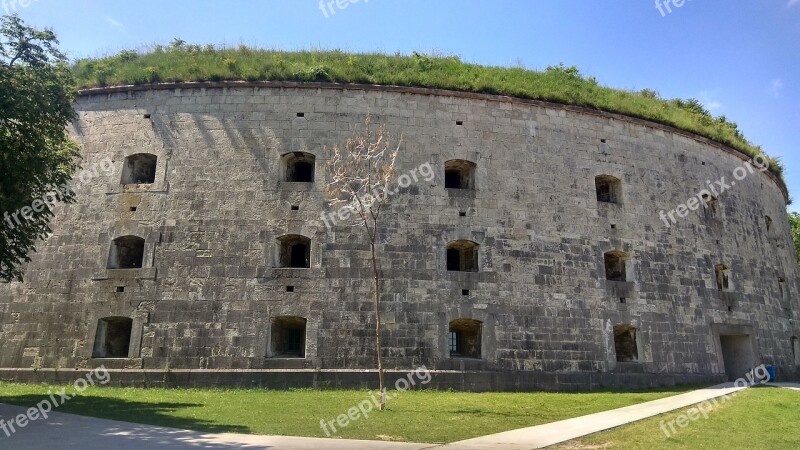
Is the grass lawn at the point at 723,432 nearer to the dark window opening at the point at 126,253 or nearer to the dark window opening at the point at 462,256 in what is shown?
the dark window opening at the point at 462,256

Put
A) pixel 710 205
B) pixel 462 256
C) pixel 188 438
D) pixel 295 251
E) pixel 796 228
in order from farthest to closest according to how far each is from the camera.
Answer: pixel 796 228 < pixel 710 205 < pixel 462 256 < pixel 295 251 < pixel 188 438

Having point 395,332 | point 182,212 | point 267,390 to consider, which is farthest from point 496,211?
point 182,212

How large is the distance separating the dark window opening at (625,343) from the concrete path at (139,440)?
10425 millimetres

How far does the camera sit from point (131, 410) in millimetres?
10039

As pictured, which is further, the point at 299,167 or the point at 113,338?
the point at 299,167

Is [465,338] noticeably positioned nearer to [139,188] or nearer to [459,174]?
[459,174]

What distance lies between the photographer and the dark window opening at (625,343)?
52.0 feet

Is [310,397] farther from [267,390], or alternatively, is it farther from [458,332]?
[458,332]

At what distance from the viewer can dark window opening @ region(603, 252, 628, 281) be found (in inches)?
653

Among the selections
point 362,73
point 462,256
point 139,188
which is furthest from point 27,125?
point 462,256

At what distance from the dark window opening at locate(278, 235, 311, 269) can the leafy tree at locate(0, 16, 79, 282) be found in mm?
5712

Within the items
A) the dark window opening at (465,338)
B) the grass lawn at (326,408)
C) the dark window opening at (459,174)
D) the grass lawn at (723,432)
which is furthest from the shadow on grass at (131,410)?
the dark window opening at (459,174)

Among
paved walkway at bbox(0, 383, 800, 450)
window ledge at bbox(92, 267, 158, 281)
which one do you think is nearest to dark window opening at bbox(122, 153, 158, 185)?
window ledge at bbox(92, 267, 158, 281)

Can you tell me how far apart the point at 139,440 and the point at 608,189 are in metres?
15.5
